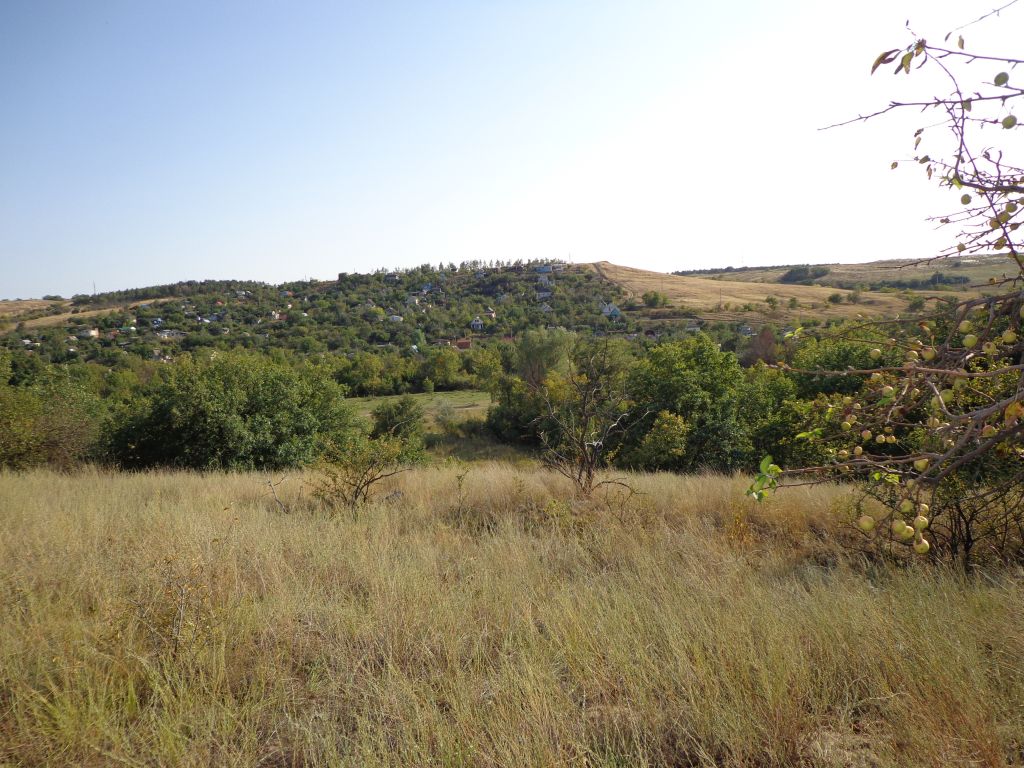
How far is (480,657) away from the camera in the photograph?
279 centimetres

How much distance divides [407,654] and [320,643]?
1.58 feet

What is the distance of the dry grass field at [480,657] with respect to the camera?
2125mm

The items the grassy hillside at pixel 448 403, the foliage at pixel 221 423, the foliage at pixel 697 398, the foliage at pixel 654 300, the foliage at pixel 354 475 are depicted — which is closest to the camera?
the foliage at pixel 354 475

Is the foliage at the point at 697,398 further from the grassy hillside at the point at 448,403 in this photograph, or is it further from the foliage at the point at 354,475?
the grassy hillside at the point at 448,403

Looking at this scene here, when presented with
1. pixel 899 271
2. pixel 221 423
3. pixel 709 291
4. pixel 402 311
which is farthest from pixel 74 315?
pixel 899 271

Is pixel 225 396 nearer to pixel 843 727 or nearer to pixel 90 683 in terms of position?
pixel 90 683

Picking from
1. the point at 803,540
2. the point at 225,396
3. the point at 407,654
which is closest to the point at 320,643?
the point at 407,654

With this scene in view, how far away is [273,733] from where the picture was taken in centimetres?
230

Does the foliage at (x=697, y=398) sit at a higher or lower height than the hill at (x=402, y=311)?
lower

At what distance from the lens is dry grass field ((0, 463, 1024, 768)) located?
2.12m

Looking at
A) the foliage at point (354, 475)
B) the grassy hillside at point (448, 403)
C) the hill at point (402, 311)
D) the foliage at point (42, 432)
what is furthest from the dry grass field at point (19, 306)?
the foliage at point (354, 475)

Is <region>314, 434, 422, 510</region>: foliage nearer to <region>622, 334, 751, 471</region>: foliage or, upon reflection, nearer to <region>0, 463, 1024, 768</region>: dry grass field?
<region>0, 463, 1024, 768</region>: dry grass field

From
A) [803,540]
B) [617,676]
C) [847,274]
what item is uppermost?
[847,274]

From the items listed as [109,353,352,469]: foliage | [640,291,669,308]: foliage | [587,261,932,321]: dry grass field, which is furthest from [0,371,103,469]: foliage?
[640,291,669,308]: foliage
